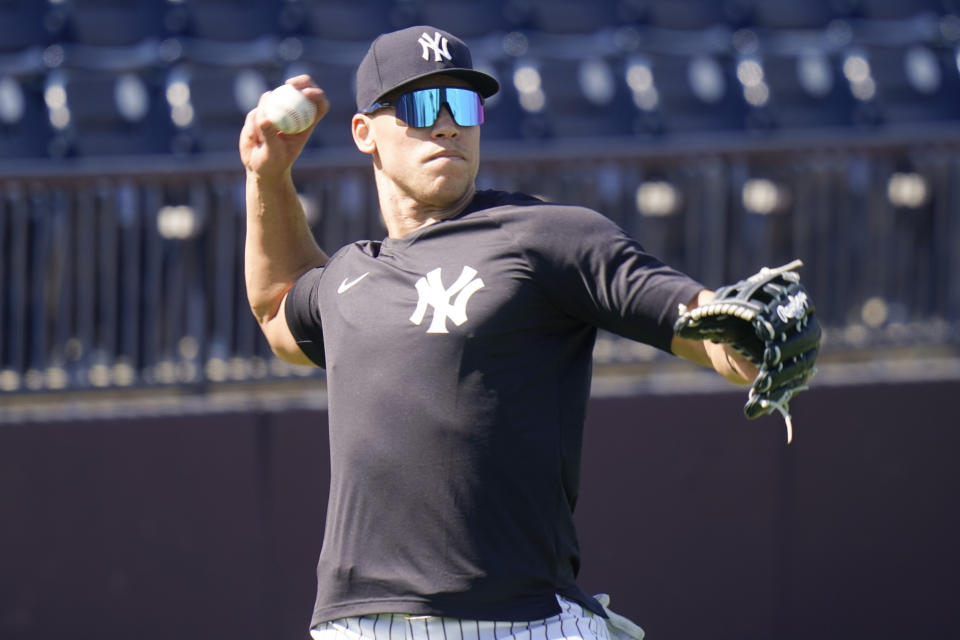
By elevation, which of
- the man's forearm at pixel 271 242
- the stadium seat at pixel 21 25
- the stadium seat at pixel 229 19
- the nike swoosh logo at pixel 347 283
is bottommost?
the nike swoosh logo at pixel 347 283

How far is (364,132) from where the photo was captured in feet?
8.30

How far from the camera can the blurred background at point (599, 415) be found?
496cm

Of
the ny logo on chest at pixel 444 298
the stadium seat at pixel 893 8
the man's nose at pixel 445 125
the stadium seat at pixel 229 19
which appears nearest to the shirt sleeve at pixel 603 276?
the ny logo on chest at pixel 444 298

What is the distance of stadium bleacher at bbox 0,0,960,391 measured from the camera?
205 inches

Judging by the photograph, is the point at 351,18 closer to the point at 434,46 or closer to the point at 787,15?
the point at 787,15

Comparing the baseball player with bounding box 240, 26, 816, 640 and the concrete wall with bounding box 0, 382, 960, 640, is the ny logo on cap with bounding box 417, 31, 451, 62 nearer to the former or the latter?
the baseball player with bounding box 240, 26, 816, 640

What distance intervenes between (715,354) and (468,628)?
0.63 meters

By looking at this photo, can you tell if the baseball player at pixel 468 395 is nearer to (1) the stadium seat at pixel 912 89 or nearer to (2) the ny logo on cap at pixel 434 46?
(2) the ny logo on cap at pixel 434 46

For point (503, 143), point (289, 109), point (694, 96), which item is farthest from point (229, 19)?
point (289, 109)

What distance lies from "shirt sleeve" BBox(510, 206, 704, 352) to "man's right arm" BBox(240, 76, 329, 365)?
704 millimetres

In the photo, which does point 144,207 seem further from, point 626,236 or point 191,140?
point 626,236

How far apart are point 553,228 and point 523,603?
0.65 m

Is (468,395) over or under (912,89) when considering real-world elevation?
under

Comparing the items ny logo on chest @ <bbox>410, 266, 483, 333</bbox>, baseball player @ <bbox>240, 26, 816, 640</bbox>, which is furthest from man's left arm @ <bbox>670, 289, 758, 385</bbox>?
ny logo on chest @ <bbox>410, 266, 483, 333</bbox>
